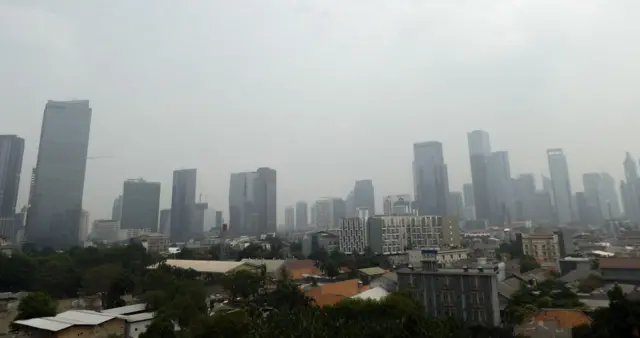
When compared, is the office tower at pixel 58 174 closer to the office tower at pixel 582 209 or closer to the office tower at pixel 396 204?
the office tower at pixel 396 204

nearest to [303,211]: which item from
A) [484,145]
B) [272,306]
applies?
[484,145]

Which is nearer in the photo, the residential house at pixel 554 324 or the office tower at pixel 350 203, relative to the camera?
the residential house at pixel 554 324

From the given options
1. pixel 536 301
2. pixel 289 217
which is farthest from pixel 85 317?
pixel 289 217

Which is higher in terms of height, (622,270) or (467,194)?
(467,194)

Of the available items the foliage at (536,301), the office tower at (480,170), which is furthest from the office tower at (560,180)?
the foliage at (536,301)

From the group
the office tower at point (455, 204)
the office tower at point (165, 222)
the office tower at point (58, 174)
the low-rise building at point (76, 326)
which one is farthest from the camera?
the office tower at point (165, 222)

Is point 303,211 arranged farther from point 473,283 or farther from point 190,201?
point 473,283

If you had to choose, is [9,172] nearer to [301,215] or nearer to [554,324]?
[301,215]
